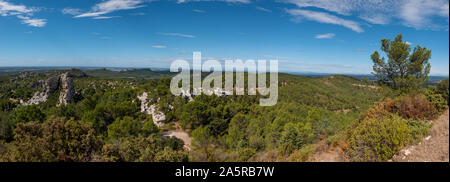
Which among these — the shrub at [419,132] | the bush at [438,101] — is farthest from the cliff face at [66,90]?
the bush at [438,101]

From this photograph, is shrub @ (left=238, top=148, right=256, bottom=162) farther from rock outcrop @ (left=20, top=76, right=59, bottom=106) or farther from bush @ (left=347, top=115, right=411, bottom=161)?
rock outcrop @ (left=20, top=76, right=59, bottom=106)

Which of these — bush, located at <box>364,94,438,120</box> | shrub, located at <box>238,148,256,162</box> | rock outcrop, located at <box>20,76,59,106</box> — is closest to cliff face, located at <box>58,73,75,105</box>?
rock outcrop, located at <box>20,76,59,106</box>

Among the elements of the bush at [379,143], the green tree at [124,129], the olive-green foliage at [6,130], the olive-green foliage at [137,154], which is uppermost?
the bush at [379,143]

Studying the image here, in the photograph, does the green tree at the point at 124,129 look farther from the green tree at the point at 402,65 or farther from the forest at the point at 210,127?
the green tree at the point at 402,65

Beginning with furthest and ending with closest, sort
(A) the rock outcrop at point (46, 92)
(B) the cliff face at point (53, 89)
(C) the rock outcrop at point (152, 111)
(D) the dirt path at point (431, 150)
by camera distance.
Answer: (A) the rock outcrop at point (46, 92) → (B) the cliff face at point (53, 89) → (C) the rock outcrop at point (152, 111) → (D) the dirt path at point (431, 150)

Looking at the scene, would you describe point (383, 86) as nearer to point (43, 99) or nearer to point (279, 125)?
point (279, 125)
